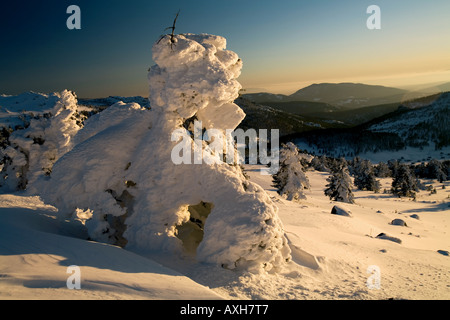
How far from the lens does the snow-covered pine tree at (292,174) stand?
111ft

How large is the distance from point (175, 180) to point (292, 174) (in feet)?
89.2

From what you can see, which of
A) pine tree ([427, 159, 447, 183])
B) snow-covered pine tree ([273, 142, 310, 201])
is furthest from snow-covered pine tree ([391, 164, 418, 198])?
pine tree ([427, 159, 447, 183])

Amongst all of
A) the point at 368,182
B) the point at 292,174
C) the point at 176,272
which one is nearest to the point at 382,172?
the point at 368,182

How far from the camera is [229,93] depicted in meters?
9.27

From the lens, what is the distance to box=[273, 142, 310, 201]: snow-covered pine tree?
33.9m

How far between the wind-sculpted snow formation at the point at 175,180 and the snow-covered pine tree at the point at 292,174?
82.7ft

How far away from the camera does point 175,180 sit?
370 inches

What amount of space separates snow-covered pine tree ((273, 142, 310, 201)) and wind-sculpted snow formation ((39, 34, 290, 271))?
2521 centimetres

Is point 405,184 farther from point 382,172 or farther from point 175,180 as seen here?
point 175,180

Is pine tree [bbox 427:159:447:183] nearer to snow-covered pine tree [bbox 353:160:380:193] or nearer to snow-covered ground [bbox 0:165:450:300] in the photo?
snow-covered pine tree [bbox 353:160:380:193]
